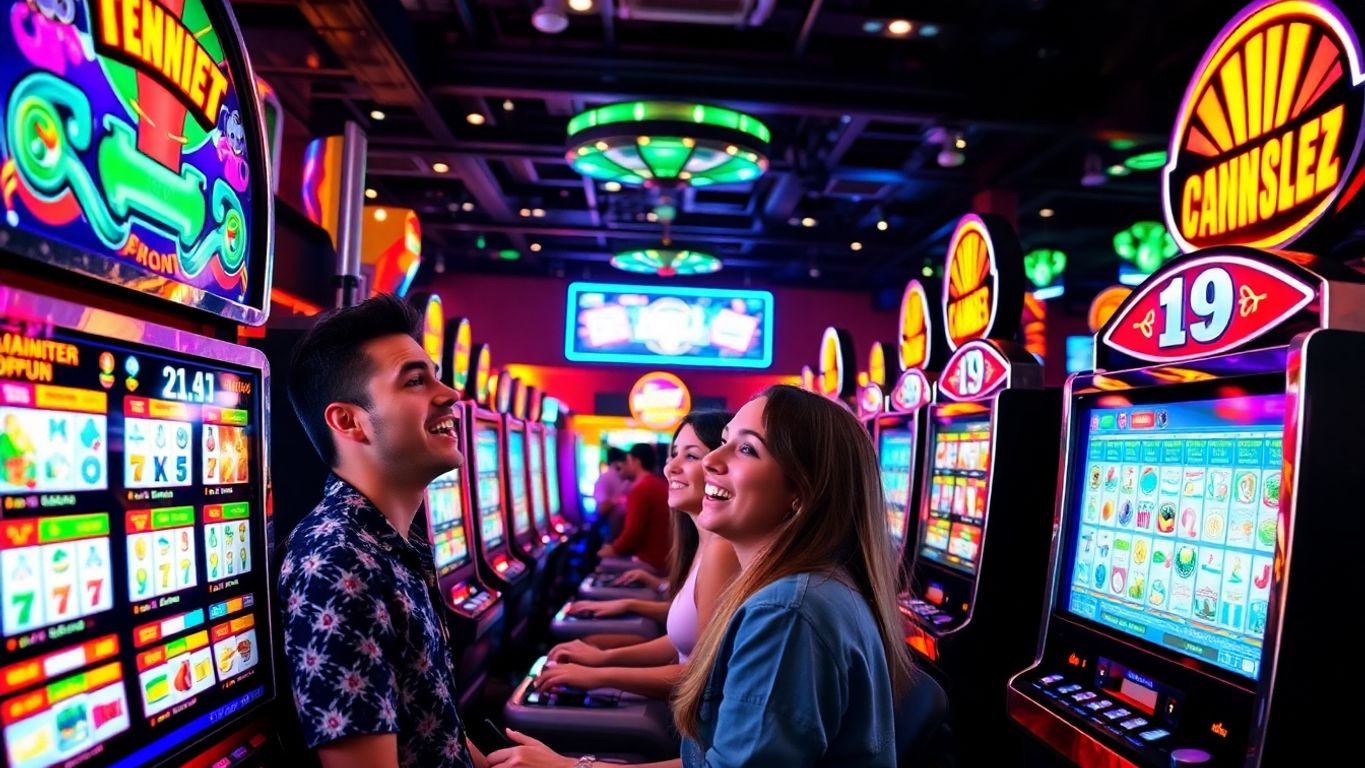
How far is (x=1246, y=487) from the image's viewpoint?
1971 mm

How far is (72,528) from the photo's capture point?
1.18 meters

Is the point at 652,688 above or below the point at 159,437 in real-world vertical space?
below

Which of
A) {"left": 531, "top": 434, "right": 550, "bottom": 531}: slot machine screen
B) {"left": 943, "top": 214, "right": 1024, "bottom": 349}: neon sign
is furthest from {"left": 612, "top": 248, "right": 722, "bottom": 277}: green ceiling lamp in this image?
{"left": 943, "top": 214, "right": 1024, "bottom": 349}: neon sign

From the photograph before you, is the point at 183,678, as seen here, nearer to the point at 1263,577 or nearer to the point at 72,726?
the point at 72,726

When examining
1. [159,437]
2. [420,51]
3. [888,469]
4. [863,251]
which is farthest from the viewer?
[863,251]

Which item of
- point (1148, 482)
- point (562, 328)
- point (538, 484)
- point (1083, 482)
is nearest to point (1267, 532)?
point (1148, 482)

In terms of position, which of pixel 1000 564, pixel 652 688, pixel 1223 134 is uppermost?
pixel 1223 134

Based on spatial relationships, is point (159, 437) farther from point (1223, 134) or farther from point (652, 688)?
point (1223, 134)

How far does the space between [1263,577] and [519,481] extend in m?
4.99

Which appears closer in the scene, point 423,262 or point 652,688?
point 652,688

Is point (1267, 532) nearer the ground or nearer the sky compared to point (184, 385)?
nearer the ground

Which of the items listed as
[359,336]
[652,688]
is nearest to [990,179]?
[652,688]

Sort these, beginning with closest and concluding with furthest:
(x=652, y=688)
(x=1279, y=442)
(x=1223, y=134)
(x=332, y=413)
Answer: (x=332, y=413)
(x=1279, y=442)
(x=1223, y=134)
(x=652, y=688)

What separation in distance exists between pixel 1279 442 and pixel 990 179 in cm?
779
